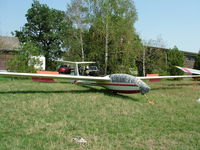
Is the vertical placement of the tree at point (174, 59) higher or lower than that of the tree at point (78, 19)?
lower

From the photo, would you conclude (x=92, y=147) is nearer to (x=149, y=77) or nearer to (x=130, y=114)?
(x=130, y=114)

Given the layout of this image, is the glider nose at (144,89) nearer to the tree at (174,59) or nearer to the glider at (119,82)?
the glider at (119,82)

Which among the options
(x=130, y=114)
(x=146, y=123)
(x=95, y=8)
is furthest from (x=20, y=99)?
(x=95, y=8)

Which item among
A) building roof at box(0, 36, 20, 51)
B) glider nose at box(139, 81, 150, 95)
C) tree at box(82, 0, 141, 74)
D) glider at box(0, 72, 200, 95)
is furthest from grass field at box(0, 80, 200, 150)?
building roof at box(0, 36, 20, 51)

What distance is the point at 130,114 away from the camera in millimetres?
7004

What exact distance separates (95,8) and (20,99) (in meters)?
19.7

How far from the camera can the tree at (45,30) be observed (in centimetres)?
3644

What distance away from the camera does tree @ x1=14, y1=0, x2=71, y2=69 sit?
120ft

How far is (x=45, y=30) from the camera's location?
1453 inches

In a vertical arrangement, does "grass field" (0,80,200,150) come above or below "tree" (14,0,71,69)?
below

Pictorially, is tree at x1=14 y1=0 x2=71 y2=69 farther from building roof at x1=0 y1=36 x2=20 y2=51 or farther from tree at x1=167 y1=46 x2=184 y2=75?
tree at x1=167 y1=46 x2=184 y2=75

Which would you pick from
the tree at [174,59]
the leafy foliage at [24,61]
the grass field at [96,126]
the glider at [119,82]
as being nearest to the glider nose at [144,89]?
the glider at [119,82]

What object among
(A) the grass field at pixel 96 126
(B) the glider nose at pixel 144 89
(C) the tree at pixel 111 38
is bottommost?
(A) the grass field at pixel 96 126

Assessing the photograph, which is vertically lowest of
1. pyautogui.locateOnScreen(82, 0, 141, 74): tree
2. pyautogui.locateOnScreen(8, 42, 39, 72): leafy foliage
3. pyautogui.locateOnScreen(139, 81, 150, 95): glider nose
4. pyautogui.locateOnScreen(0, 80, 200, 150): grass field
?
pyautogui.locateOnScreen(0, 80, 200, 150): grass field
